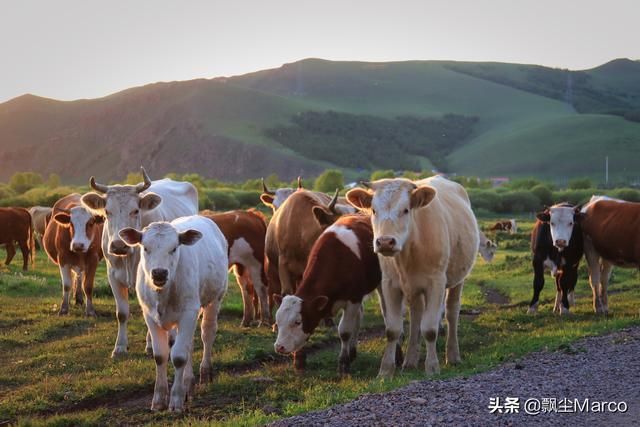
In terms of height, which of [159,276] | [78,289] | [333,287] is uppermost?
[159,276]

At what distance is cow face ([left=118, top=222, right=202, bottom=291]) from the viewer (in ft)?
28.4

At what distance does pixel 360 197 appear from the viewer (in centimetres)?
984

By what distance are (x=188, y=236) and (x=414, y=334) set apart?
345 cm

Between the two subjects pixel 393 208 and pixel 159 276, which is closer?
pixel 159 276

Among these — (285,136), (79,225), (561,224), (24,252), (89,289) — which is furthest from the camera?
(285,136)

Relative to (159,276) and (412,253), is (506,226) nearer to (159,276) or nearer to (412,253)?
(412,253)

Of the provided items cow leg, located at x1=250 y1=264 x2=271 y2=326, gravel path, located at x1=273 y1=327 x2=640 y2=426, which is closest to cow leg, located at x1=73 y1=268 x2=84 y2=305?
cow leg, located at x1=250 y1=264 x2=271 y2=326

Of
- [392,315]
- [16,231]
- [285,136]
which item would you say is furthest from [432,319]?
[285,136]

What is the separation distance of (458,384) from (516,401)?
2.90ft

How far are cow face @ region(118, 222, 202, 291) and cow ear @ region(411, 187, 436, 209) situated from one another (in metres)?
2.53

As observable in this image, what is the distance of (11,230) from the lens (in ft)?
81.0

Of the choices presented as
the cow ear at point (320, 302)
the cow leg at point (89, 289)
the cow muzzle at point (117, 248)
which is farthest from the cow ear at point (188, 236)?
the cow leg at point (89, 289)

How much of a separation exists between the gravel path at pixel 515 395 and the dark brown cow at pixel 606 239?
5.83 meters

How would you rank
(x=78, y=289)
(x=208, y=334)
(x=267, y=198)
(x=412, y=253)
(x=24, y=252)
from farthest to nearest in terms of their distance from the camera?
(x=24, y=252), (x=267, y=198), (x=78, y=289), (x=208, y=334), (x=412, y=253)
